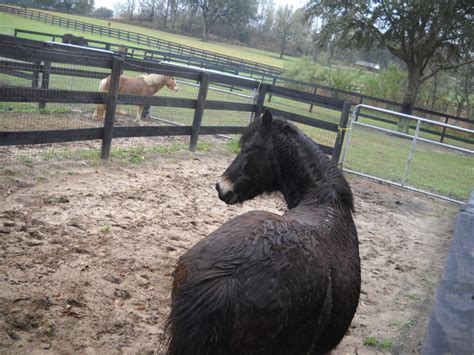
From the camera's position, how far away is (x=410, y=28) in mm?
19625

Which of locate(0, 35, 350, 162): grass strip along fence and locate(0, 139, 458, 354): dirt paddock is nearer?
locate(0, 139, 458, 354): dirt paddock

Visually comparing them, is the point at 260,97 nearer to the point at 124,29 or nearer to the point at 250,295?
the point at 250,295

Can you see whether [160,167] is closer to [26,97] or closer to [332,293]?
[26,97]

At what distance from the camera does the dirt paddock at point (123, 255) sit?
2.69 meters

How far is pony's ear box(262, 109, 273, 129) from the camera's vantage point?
291cm

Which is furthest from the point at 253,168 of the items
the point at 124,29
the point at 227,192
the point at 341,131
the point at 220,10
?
the point at 220,10

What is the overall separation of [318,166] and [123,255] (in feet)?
6.28

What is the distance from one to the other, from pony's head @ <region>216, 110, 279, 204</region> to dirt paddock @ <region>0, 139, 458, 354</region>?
38.4 inches

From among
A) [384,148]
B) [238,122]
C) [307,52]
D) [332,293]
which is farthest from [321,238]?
[307,52]

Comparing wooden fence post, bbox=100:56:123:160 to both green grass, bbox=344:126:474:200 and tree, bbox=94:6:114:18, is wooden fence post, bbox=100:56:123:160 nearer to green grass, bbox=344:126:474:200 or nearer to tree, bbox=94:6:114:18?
green grass, bbox=344:126:474:200

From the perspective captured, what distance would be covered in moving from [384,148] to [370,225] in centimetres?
775

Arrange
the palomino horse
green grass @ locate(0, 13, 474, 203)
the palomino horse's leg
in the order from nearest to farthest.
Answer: green grass @ locate(0, 13, 474, 203)
the palomino horse
the palomino horse's leg

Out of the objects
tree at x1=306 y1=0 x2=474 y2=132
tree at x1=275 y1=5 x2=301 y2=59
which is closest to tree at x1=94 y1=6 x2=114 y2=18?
tree at x1=275 y1=5 x2=301 y2=59

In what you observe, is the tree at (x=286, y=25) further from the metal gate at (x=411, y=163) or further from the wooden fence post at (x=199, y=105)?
the wooden fence post at (x=199, y=105)
